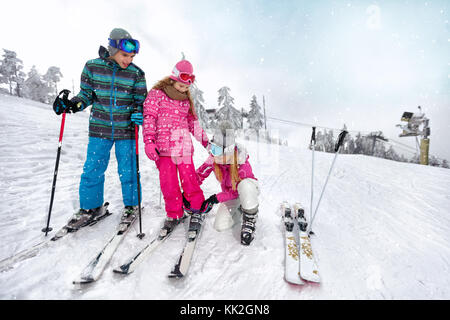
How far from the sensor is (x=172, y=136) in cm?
270

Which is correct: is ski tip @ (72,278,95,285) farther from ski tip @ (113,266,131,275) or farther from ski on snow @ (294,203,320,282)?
ski on snow @ (294,203,320,282)

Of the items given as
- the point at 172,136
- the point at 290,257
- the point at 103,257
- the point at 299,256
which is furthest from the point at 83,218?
the point at 299,256

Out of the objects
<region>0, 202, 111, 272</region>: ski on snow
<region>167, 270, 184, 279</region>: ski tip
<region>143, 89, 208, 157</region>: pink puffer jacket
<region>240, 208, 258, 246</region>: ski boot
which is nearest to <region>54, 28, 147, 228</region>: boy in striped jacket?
<region>0, 202, 111, 272</region>: ski on snow

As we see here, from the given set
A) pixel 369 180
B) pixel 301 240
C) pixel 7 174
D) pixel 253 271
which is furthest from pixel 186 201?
pixel 369 180

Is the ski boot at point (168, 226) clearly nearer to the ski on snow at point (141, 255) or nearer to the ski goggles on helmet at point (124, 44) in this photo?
the ski on snow at point (141, 255)

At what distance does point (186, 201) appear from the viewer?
2.88m

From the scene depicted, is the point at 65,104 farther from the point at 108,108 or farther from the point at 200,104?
A: the point at 200,104

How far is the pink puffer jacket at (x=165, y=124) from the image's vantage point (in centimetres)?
260

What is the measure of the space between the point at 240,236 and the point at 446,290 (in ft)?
6.50

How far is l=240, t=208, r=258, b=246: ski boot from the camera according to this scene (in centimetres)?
233

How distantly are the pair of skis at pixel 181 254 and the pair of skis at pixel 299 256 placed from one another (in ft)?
3.29

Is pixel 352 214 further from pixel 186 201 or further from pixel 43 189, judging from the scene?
pixel 43 189

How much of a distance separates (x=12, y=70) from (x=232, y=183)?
131ft

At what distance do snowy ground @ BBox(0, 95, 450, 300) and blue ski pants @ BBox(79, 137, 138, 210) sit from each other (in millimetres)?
379
